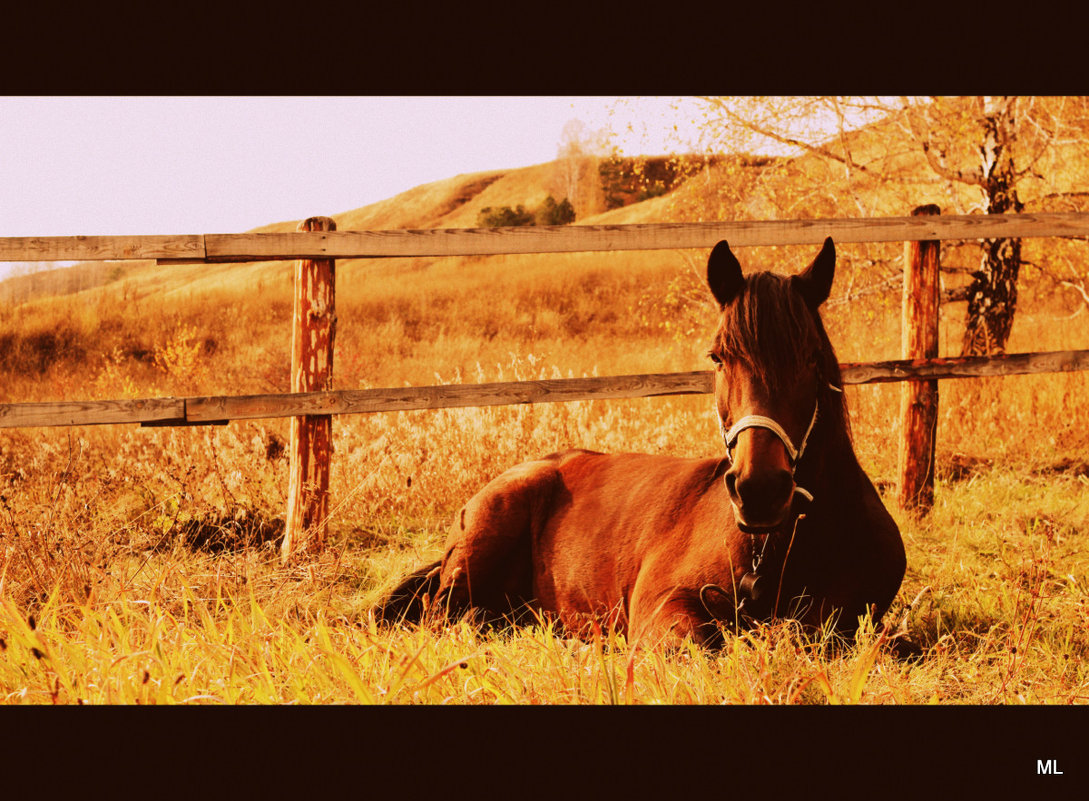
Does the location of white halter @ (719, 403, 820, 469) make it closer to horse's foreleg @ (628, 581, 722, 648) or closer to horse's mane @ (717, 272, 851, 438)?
horse's mane @ (717, 272, 851, 438)

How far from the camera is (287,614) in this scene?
3057 millimetres

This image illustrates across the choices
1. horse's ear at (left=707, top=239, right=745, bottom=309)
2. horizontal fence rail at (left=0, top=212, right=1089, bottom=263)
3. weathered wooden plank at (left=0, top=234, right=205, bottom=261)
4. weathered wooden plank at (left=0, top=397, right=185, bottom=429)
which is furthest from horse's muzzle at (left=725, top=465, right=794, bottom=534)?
weathered wooden plank at (left=0, top=234, right=205, bottom=261)

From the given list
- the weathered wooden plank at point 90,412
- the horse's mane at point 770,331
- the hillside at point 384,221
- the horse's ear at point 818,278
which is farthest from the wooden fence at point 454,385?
the hillside at point 384,221

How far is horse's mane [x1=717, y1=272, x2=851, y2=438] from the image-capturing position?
2.48 meters

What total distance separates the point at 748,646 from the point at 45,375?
45.7 ft

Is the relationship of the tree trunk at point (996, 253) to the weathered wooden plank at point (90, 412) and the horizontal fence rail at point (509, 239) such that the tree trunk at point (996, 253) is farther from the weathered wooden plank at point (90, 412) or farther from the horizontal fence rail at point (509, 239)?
the weathered wooden plank at point (90, 412)

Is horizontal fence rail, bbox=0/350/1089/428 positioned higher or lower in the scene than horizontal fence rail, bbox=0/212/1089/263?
lower

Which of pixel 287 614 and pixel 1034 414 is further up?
pixel 1034 414

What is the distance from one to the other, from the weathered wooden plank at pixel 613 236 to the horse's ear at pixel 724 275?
1611 millimetres

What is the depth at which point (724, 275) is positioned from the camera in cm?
270

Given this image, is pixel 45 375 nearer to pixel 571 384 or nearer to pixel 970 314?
pixel 571 384

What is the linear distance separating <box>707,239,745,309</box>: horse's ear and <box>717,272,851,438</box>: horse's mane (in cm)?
7

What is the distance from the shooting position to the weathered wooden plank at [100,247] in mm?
3971

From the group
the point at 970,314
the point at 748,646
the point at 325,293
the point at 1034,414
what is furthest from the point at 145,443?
the point at 970,314
